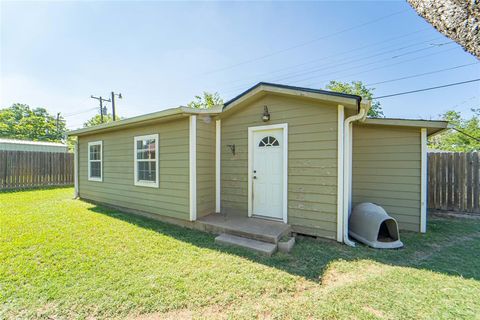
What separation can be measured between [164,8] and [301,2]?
13.7ft

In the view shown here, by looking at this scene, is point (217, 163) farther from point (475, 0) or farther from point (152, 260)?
point (475, 0)

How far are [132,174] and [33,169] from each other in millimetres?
8216

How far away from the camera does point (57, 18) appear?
612cm

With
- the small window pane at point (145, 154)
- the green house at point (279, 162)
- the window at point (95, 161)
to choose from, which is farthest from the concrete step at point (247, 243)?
the window at point (95, 161)

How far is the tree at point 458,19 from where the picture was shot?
91 centimetres

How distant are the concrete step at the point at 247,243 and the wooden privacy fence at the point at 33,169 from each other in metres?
11.4

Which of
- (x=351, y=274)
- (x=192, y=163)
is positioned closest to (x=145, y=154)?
(x=192, y=163)

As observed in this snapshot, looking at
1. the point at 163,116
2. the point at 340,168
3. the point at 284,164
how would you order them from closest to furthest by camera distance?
the point at 340,168 < the point at 284,164 < the point at 163,116

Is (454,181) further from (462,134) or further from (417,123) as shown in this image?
(462,134)

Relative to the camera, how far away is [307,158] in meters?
4.04

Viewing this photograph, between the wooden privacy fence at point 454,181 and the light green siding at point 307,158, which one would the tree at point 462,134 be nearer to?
the wooden privacy fence at point 454,181

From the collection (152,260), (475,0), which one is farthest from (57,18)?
(475,0)

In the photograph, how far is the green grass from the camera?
6.77 ft

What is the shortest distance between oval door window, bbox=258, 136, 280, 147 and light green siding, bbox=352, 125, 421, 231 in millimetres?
2175
